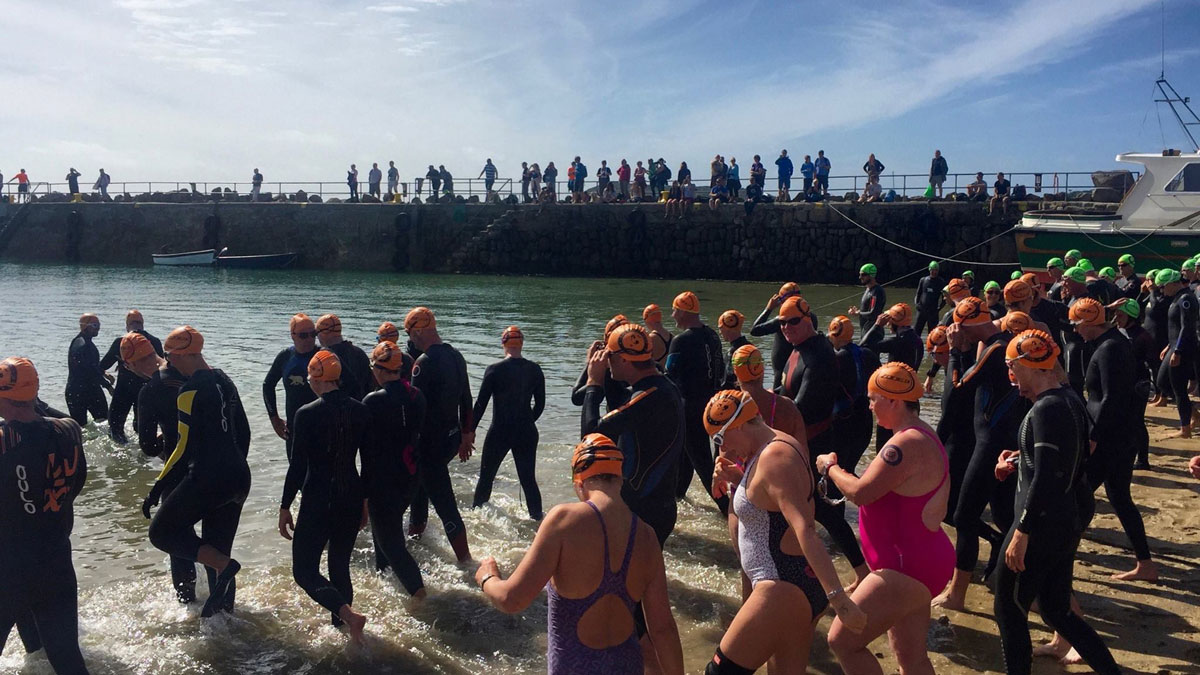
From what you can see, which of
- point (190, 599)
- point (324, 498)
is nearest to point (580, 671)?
point (324, 498)

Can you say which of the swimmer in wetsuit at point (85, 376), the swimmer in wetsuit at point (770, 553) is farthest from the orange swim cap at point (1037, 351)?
the swimmer in wetsuit at point (85, 376)

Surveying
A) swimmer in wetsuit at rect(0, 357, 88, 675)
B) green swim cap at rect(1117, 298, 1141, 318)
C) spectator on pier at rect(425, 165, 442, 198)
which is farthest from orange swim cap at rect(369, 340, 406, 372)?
spectator on pier at rect(425, 165, 442, 198)

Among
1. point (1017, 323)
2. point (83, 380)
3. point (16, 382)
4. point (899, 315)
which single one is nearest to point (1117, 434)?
point (1017, 323)

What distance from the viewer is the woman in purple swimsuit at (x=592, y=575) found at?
3.28 metres

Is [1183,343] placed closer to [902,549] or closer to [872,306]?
[872,306]

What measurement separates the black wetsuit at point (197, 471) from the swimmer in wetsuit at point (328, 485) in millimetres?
414

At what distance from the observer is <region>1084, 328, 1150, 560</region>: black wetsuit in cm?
611

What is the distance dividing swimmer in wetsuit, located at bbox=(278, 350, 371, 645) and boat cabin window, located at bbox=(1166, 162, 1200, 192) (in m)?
20.3

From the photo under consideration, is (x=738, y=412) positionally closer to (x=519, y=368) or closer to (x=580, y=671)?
(x=580, y=671)

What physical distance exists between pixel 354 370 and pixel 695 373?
2699 millimetres

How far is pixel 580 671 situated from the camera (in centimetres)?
340

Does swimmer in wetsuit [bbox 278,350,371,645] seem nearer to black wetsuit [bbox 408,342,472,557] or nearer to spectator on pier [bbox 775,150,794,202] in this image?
black wetsuit [bbox 408,342,472,557]

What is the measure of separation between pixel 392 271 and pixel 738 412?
37139mm

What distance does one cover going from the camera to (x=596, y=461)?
342cm
